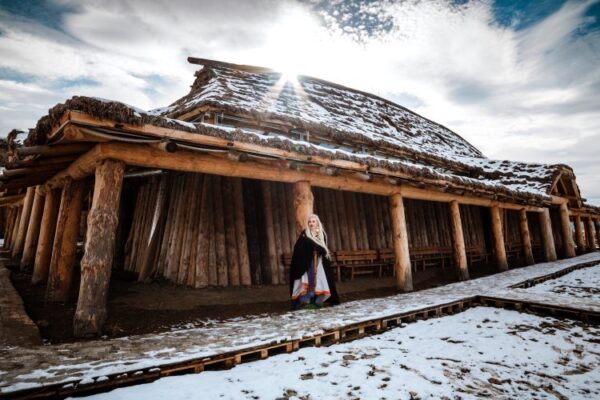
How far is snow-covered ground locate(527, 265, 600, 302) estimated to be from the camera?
5.53 meters

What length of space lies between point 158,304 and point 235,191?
292cm

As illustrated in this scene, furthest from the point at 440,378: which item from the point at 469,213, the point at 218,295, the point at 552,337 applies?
the point at 469,213

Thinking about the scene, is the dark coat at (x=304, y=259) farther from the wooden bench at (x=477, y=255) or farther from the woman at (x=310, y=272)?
the wooden bench at (x=477, y=255)

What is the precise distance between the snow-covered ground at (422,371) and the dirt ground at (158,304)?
6.68 ft

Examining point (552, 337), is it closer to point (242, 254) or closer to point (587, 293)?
point (587, 293)

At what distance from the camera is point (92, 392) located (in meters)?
2.10

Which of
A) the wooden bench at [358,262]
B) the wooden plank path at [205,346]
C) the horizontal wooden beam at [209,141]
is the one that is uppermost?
the horizontal wooden beam at [209,141]

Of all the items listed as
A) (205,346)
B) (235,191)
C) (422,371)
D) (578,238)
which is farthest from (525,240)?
(205,346)

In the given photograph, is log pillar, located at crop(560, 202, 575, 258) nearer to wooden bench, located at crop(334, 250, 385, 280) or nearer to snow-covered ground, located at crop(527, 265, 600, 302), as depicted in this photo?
snow-covered ground, located at crop(527, 265, 600, 302)

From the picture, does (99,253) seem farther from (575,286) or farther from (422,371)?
(575,286)

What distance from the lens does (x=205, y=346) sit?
9.52ft

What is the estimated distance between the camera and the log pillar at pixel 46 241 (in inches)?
258

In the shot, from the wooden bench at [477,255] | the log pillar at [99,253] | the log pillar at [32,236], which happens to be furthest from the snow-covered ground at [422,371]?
the log pillar at [32,236]

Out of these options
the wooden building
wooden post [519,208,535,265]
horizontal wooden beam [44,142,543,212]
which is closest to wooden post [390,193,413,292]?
the wooden building
